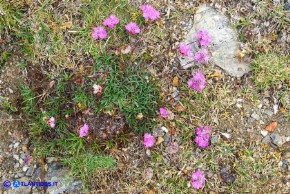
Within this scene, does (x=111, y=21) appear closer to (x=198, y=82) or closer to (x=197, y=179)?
(x=198, y=82)

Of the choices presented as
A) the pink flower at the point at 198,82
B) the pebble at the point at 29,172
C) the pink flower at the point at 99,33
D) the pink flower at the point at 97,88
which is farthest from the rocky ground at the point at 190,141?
the pink flower at the point at 99,33

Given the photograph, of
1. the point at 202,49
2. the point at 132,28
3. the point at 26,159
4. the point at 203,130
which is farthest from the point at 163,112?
the point at 26,159

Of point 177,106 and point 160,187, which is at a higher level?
point 177,106

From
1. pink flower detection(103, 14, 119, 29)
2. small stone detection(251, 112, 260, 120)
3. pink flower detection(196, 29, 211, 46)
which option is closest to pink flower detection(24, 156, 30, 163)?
pink flower detection(103, 14, 119, 29)

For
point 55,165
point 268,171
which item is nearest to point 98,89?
point 55,165

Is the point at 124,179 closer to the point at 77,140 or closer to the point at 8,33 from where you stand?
the point at 77,140

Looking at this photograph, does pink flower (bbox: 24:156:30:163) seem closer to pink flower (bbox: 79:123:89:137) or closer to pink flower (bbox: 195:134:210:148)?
pink flower (bbox: 79:123:89:137)
